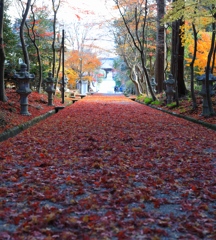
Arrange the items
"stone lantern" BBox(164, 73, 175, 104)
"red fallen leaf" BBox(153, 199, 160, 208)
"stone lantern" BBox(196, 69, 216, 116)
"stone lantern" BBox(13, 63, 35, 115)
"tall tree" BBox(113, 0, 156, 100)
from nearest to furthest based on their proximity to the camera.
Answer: "red fallen leaf" BBox(153, 199, 160, 208), "stone lantern" BBox(196, 69, 216, 116), "stone lantern" BBox(13, 63, 35, 115), "stone lantern" BBox(164, 73, 175, 104), "tall tree" BBox(113, 0, 156, 100)

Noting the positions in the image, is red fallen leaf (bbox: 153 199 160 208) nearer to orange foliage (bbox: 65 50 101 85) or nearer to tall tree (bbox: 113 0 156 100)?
tall tree (bbox: 113 0 156 100)

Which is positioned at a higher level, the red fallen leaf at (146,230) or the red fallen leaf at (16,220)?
the red fallen leaf at (16,220)

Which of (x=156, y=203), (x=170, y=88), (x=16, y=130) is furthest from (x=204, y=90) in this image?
(x=156, y=203)

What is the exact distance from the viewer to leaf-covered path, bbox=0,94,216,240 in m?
2.27

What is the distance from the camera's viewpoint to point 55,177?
11.7 ft

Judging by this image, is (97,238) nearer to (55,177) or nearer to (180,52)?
(55,177)

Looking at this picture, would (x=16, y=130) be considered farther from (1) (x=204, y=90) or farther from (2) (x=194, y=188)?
(1) (x=204, y=90)

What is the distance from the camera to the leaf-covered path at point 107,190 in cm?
227

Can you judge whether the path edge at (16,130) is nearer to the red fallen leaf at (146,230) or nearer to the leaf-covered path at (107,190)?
the leaf-covered path at (107,190)

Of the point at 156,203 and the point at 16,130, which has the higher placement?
the point at 16,130

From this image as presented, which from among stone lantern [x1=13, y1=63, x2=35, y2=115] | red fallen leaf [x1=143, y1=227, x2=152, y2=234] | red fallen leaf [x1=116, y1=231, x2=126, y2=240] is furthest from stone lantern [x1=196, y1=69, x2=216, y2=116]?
red fallen leaf [x1=116, y1=231, x2=126, y2=240]

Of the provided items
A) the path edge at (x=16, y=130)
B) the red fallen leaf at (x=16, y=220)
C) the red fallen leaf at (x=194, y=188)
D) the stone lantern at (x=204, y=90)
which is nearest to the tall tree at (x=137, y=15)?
the stone lantern at (x=204, y=90)

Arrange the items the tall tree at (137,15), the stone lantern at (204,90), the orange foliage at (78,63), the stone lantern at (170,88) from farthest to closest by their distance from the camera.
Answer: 1. the orange foliage at (78,63)
2. the tall tree at (137,15)
3. the stone lantern at (170,88)
4. the stone lantern at (204,90)

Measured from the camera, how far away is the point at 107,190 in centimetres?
313
